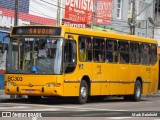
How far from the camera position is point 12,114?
1043 centimetres

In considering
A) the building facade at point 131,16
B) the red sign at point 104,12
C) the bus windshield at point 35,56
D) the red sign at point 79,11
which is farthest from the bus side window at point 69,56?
the building facade at point 131,16

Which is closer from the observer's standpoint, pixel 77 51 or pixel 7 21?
pixel 77 51

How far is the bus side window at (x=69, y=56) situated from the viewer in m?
20.7

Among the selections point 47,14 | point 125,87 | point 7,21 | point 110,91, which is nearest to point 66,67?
point 110,91

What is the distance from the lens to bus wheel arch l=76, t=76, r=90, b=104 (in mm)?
21680

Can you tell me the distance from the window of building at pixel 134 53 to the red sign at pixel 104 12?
13.3m

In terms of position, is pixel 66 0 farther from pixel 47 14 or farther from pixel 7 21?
pixel 7 21

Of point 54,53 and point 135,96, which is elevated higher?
point 54,53

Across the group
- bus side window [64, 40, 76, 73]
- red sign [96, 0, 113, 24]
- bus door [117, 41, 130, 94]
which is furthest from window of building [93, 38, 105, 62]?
red sign [96, 0, 113, 24]

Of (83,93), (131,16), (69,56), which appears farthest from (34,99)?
(131,16)

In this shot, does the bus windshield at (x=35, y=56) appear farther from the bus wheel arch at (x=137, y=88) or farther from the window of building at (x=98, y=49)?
the bus wheel arch at (x=137, y=88)

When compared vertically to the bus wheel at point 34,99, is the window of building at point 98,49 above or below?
above

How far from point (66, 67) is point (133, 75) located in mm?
6324

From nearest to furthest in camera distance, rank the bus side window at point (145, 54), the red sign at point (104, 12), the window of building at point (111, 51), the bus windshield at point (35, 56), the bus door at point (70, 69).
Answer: the bus windshield at point (35, 56)
the bus door at point (70, 69)
the window of building at point (111, 51)
the bus side window at point (145, 54)
the red sign at point (104, 12)
